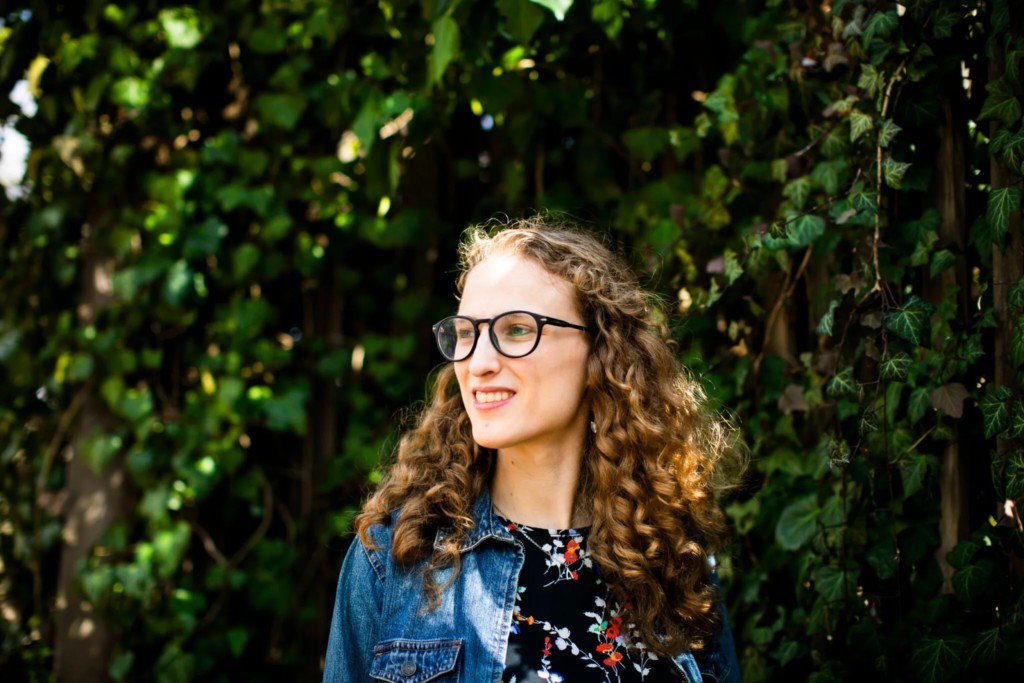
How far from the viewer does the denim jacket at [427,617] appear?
133cm

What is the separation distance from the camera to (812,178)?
1751 millimetres

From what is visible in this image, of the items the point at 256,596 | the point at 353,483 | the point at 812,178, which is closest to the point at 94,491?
the point at 256,596

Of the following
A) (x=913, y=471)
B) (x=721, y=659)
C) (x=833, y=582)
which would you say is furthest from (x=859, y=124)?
(x=721, y=659)

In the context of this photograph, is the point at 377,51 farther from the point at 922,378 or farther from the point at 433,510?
the point at 922,378

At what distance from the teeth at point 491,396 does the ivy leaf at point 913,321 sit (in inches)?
28.5

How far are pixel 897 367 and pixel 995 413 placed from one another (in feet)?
0.59

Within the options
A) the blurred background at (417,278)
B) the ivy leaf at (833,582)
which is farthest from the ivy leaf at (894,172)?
the ivy leaf at (833,582)

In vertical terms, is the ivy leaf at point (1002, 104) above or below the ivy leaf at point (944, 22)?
below

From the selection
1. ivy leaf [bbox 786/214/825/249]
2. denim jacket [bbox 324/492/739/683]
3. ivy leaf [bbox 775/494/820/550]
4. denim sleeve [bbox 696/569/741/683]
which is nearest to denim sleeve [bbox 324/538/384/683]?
denim jacket [bbox 324/492/739/683]

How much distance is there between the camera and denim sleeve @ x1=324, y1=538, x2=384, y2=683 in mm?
1386

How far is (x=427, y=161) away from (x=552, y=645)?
1.77 metres

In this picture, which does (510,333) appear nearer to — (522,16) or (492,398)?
(492,398)

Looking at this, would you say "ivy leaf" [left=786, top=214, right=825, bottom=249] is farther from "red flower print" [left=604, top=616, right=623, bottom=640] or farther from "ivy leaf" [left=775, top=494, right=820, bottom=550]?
"red flower print" [left=604, top=616, right=623, bottom=640]

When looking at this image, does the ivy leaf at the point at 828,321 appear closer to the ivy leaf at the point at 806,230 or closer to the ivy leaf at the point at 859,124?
the ivy leaf at the point at 806,230
